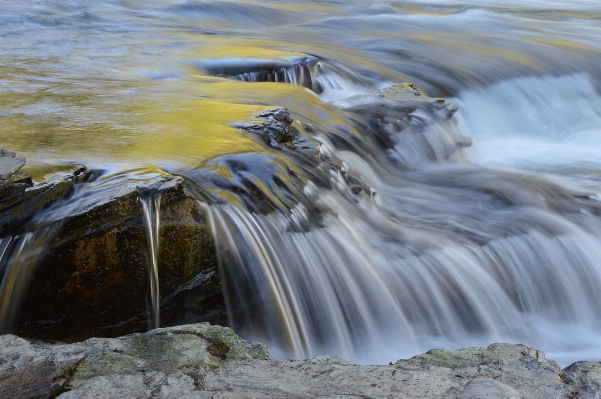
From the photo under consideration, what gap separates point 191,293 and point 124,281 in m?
0.33

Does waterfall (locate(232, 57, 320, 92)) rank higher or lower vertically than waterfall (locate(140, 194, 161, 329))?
higher

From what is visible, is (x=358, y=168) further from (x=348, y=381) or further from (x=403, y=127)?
(x=348, y=381)

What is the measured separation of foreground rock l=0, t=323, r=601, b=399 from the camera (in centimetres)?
199

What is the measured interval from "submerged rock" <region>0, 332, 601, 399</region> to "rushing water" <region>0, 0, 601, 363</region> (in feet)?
3.21

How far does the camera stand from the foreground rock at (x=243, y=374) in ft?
6.54

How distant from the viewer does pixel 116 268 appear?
308 centimetres

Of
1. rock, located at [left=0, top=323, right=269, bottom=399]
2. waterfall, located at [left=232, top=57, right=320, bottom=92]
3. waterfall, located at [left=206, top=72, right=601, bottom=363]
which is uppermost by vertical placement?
waterfall, located at [left=232, top=57, right=320, bottom=92]

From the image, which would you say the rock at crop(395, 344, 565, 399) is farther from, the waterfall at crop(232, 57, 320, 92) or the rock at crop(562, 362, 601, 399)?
the waterfall at crop(232, 57, 320, 92)

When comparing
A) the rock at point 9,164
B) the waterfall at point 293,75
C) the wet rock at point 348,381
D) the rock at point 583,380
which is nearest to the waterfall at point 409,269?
the rock at point 9,164

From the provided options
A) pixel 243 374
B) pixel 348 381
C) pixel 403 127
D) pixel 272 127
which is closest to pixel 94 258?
pixel 243 374

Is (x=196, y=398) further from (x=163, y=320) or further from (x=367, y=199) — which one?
(x=367, y=199)

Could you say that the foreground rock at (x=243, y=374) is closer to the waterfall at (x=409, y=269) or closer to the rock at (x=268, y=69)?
the waterfall at (x=409, y=269)

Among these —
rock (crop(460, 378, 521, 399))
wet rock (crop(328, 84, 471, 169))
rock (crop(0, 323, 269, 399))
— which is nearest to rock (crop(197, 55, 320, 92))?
wet rock (crop(328, 84, 471, 169))

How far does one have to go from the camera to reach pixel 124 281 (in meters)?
3.10
